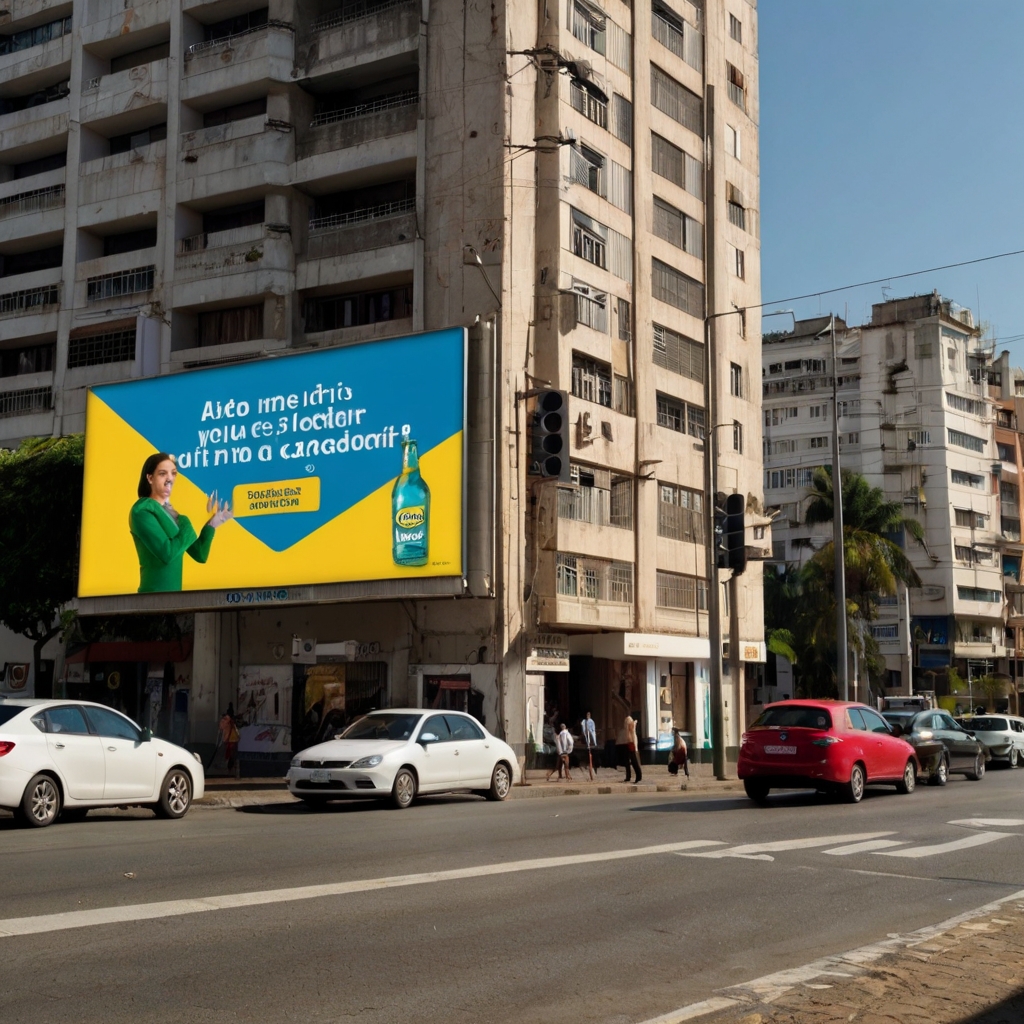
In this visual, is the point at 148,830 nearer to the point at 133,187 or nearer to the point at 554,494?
the point at 554,494

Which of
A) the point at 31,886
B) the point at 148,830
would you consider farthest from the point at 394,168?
the point at 31,886

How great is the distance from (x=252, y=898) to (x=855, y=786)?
12.3m

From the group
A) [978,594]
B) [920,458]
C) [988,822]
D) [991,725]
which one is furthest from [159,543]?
[978,594]

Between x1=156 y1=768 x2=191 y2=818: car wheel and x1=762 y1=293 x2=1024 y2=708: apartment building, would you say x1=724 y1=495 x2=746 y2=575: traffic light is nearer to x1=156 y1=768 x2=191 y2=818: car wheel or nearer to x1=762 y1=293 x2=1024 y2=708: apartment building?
x1=156 y1=768 x2=191 y2=818: car wheel

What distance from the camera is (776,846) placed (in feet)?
42.3

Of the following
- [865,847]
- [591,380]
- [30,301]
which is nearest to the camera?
[865,847]

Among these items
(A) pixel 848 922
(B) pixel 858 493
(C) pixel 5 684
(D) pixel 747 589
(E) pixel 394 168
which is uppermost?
(E) pixel 394 168

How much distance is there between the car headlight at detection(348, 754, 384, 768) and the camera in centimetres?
1838

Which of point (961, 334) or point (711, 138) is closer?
point (711, 138)

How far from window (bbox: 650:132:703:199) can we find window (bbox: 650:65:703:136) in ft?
3.28

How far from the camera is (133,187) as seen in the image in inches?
1617

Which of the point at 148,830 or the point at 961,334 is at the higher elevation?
the point at 961,334

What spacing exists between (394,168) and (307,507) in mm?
11147

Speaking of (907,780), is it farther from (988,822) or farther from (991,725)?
(991,725)
